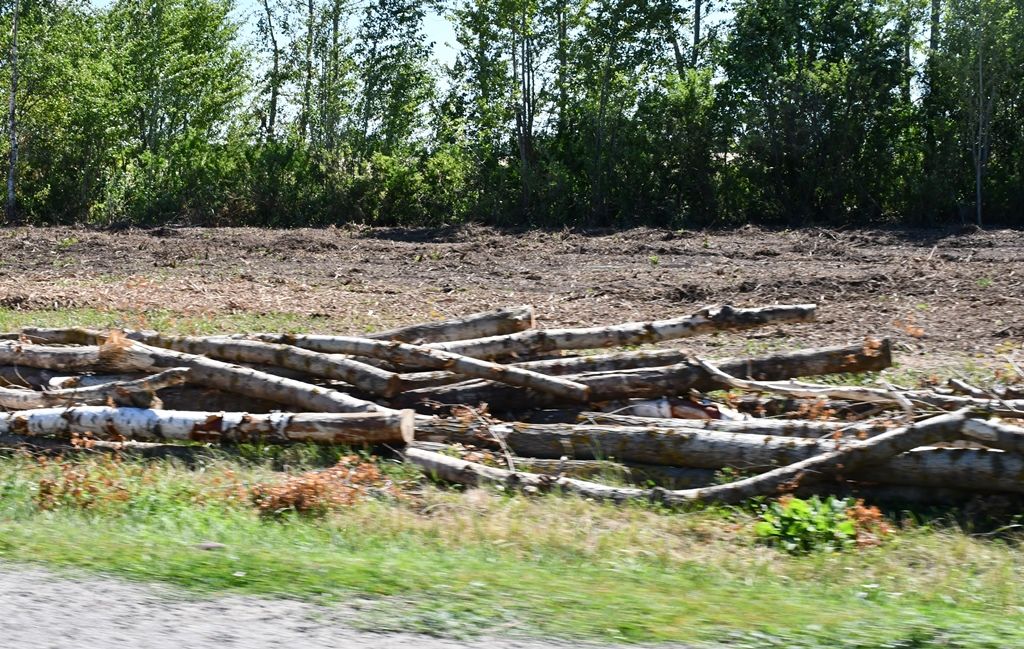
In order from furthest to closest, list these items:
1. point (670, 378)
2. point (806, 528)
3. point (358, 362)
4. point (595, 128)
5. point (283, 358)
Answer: point (595, 128), point (283, 358), point (358, 362), point (670, 378), point (806, 528)

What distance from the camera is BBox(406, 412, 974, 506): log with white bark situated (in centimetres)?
715

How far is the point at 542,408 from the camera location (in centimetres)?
930

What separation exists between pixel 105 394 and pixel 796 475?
5.64 m

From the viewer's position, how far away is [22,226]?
100ft

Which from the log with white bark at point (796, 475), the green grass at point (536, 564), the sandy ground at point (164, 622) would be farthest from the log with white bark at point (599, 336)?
the sandy ground at point (164, 622)

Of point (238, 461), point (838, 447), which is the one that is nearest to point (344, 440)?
point (238, 461)

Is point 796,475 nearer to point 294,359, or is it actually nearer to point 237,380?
point 294,359

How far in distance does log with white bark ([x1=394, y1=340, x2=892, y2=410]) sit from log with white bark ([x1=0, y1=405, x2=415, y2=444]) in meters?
0.84

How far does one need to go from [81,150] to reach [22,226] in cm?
357

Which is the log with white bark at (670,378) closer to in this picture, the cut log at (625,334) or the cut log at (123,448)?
the cut log at (625,334)

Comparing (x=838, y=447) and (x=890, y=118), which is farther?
(x=890, y=118)

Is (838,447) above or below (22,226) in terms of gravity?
below

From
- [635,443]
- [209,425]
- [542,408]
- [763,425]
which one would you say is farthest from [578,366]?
[209,425]

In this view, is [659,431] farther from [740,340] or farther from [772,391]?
[740,340]
